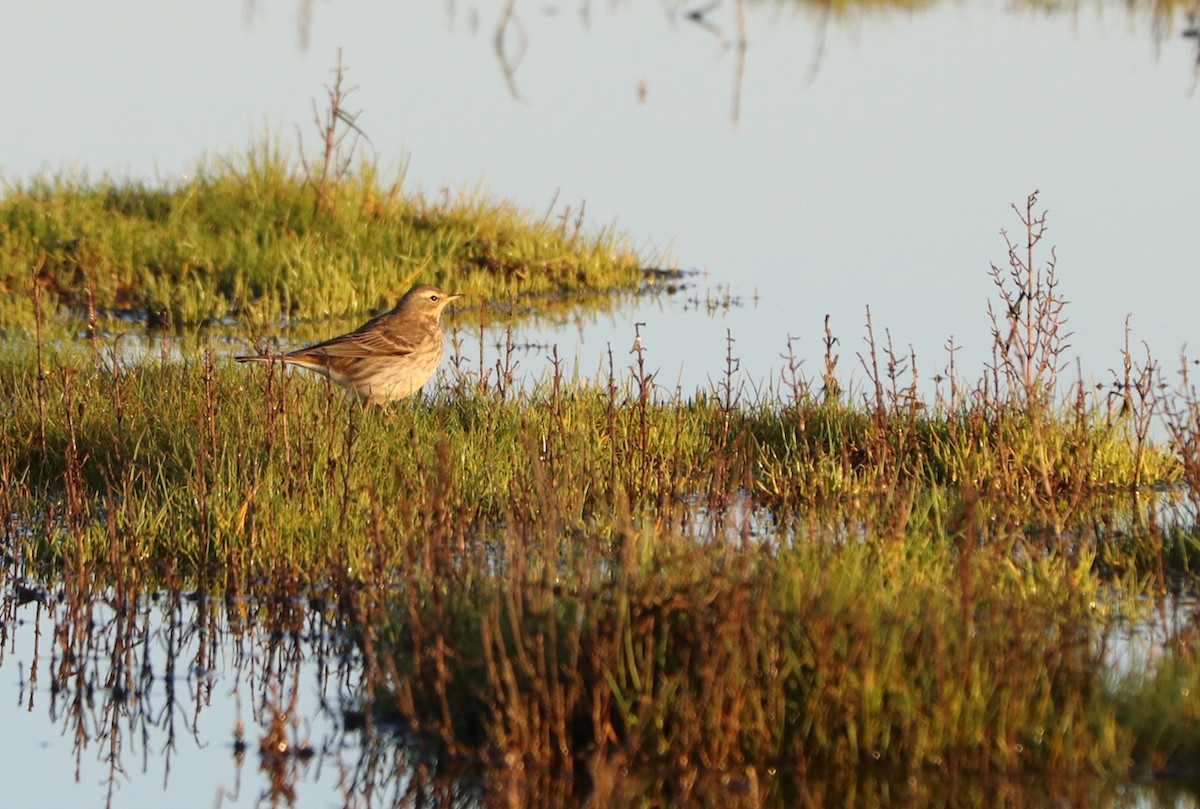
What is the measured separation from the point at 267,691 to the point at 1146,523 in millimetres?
4092

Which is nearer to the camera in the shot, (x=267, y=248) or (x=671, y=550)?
(x=671, y=550)

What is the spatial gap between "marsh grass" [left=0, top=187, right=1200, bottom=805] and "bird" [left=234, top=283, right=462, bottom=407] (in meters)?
0.16

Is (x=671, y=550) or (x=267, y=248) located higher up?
(x=267, y=248)

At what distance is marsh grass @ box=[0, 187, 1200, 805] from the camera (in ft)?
19.7

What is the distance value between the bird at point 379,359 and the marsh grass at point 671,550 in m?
0.16

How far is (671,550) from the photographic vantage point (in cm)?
656

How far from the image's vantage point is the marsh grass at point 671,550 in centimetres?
600

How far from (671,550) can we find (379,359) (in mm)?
5100

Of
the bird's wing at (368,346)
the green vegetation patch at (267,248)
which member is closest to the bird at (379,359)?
the bird's wing at (368,346)

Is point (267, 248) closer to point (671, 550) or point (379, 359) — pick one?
point (379, 359)

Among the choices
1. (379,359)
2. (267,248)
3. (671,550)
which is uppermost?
(267,248)

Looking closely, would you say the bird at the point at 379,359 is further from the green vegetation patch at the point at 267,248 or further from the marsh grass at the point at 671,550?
the green vegetation patch at the point at 267,248

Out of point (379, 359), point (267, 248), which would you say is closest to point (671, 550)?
point (379, 359)

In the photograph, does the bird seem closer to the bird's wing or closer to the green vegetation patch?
the bird's wing
